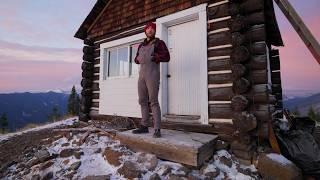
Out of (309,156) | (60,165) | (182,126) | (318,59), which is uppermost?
(318,59)

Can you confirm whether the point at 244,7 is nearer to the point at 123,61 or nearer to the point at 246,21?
the point at 246,21

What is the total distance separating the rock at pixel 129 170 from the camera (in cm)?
376

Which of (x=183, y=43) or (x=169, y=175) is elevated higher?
(x=183, y=43)

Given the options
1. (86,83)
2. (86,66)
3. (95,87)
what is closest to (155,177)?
(95,87)

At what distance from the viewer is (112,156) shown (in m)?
4.38

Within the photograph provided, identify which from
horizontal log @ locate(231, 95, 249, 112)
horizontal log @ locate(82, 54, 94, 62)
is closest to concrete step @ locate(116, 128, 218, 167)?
horizontal log @ locate(231, 95, 249, 112)

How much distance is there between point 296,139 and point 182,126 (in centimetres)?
241

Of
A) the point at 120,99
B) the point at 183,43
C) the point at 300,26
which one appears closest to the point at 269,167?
the point at 300,26

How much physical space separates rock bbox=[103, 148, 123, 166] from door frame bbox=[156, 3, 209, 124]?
2029mm

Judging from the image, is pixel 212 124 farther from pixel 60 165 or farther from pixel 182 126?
pixel 60 165

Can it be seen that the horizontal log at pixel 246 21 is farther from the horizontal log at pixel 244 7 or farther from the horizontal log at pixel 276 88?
the horizontal log at pixel 276 88

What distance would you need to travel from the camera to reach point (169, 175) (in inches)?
146

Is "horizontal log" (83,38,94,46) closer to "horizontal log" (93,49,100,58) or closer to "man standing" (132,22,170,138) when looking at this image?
"horizontal log" (93,49,100,58)

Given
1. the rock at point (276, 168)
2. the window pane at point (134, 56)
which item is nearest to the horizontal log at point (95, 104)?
the window pane at point (134, 56)
